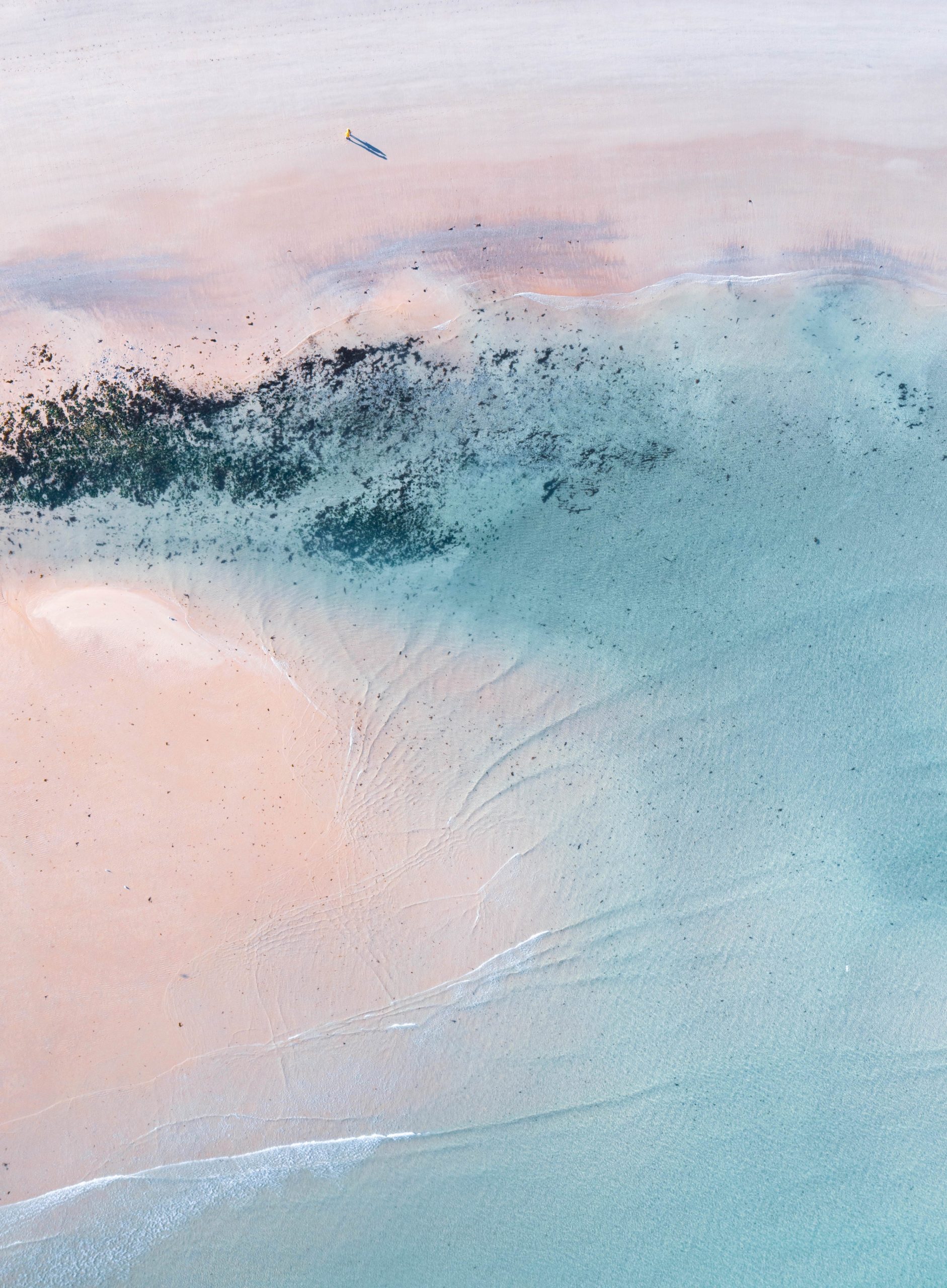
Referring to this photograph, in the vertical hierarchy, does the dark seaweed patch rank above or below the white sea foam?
above

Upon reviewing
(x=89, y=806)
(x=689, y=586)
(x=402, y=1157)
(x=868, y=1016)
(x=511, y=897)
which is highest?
(x=689, y=586)

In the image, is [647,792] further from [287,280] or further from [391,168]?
[391,168]

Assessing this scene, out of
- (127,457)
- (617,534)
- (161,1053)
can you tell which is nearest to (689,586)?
(617,534)

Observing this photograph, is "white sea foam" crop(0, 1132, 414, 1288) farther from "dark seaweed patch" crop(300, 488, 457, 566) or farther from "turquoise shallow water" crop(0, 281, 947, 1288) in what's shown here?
"dark seaweed patch" crop(300, 488, 457, 566)

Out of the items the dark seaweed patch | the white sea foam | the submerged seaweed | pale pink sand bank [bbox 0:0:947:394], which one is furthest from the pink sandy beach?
the dark seaweed patch

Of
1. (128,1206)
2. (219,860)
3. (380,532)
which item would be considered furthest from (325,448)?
(128,1206)

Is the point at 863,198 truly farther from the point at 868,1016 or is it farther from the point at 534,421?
the point at 868,1016
